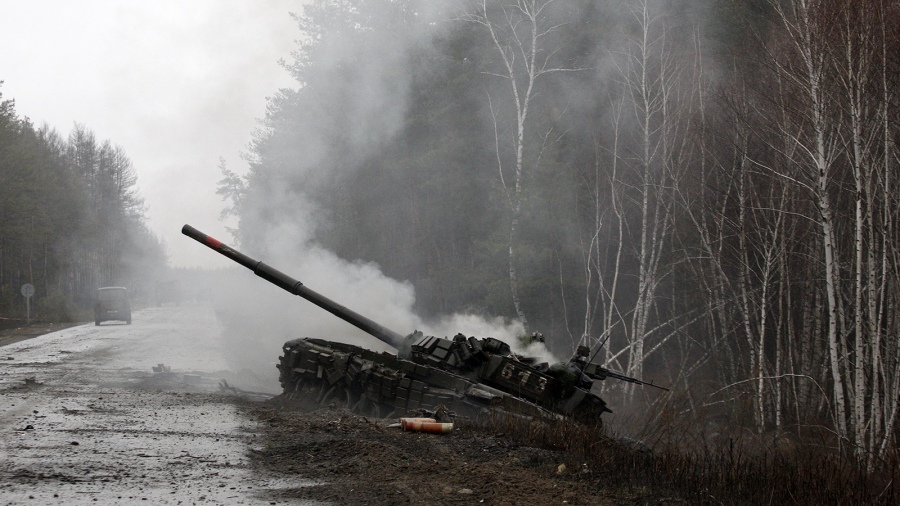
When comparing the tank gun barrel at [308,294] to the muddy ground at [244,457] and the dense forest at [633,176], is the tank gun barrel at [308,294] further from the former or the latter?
the dense forest at [633,176]

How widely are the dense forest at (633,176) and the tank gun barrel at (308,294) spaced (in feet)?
17.5

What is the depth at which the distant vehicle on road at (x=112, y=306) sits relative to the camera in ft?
122

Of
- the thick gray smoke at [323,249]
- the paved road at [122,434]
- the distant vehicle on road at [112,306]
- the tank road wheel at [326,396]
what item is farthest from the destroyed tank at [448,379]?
the distant vehicle on road at [112,306]

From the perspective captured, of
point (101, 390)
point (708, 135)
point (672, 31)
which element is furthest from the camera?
point (672, 31)

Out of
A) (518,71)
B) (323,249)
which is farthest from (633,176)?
(323,249)

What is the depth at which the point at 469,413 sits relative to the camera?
11.5m

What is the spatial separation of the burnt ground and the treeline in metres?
32.5

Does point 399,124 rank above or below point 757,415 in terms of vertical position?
above

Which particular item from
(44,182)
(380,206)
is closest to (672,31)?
(380,206)

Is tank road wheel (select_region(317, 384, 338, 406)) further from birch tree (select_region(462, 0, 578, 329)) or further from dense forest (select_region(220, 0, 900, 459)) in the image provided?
birch tree (select_region(462, 0, 578, 329))

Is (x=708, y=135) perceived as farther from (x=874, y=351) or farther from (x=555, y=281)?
(x=874, y=351)

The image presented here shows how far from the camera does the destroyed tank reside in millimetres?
11688

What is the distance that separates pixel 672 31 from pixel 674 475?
57.7 ft

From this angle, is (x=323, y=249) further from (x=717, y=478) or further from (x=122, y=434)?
(x=717, y=478)
